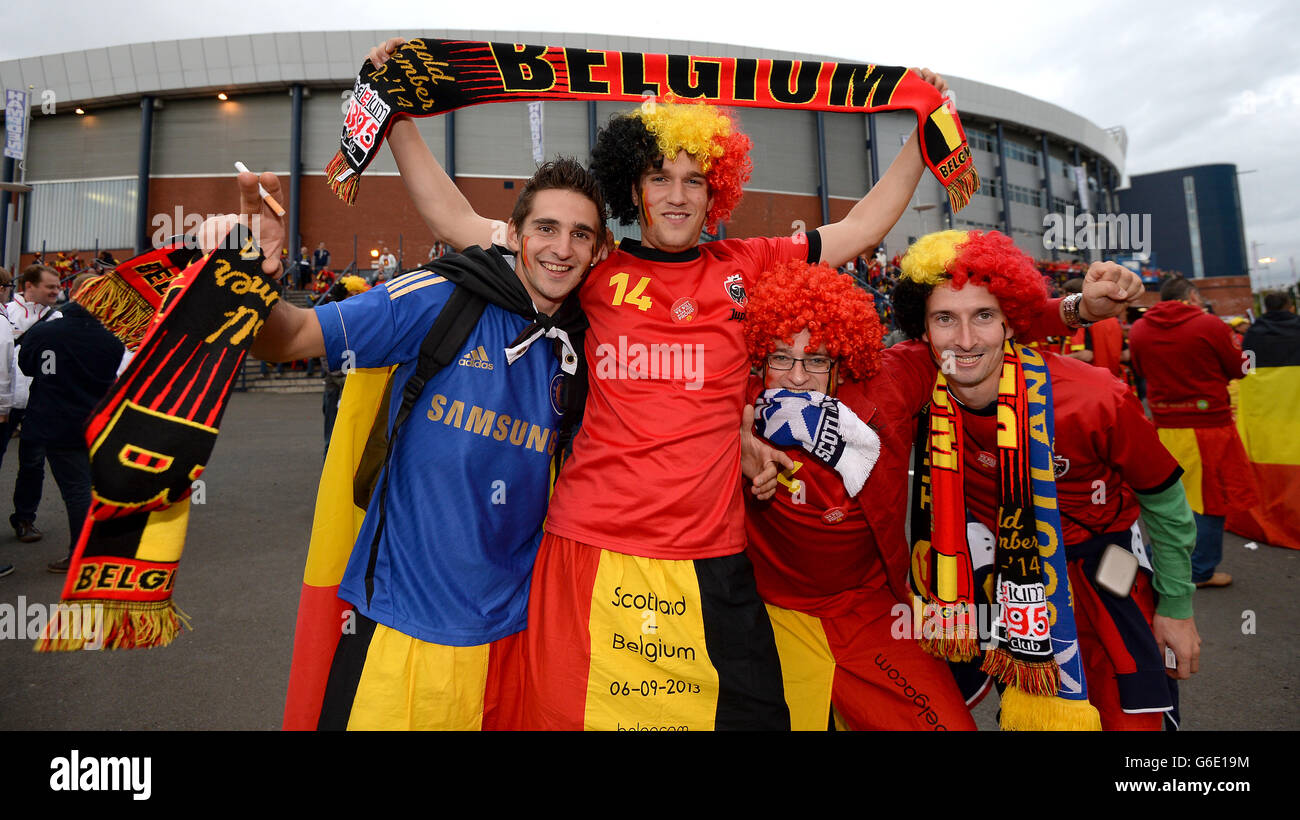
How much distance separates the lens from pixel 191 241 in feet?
5.75

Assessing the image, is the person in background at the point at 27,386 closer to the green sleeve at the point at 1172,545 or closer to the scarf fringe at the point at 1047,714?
the scarf fringe at the point at 1047,714

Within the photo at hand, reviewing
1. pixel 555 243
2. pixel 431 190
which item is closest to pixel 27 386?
pixel 431 190

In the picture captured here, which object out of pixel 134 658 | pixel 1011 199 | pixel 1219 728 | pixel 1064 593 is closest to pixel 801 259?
pixel 1064 593

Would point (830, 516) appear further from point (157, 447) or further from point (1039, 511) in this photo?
point (157, 447)

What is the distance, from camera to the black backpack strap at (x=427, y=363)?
7.06 ft

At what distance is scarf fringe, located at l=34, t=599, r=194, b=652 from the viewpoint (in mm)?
1586

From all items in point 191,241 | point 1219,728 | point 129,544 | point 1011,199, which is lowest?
point 1219,728

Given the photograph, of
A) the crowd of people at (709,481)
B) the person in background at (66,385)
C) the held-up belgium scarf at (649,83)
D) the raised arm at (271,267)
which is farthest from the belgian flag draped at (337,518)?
the person in background at (66,385)

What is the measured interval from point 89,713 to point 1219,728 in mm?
6159

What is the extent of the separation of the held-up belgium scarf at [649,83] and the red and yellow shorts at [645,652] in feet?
6.33

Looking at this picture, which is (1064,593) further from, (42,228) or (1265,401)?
(42,228)

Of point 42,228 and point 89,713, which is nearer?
point 89,713

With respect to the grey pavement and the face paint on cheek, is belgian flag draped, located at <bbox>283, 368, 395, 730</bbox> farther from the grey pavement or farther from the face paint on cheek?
the grey pavement

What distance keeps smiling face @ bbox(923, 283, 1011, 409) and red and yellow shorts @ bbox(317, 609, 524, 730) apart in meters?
2.03
